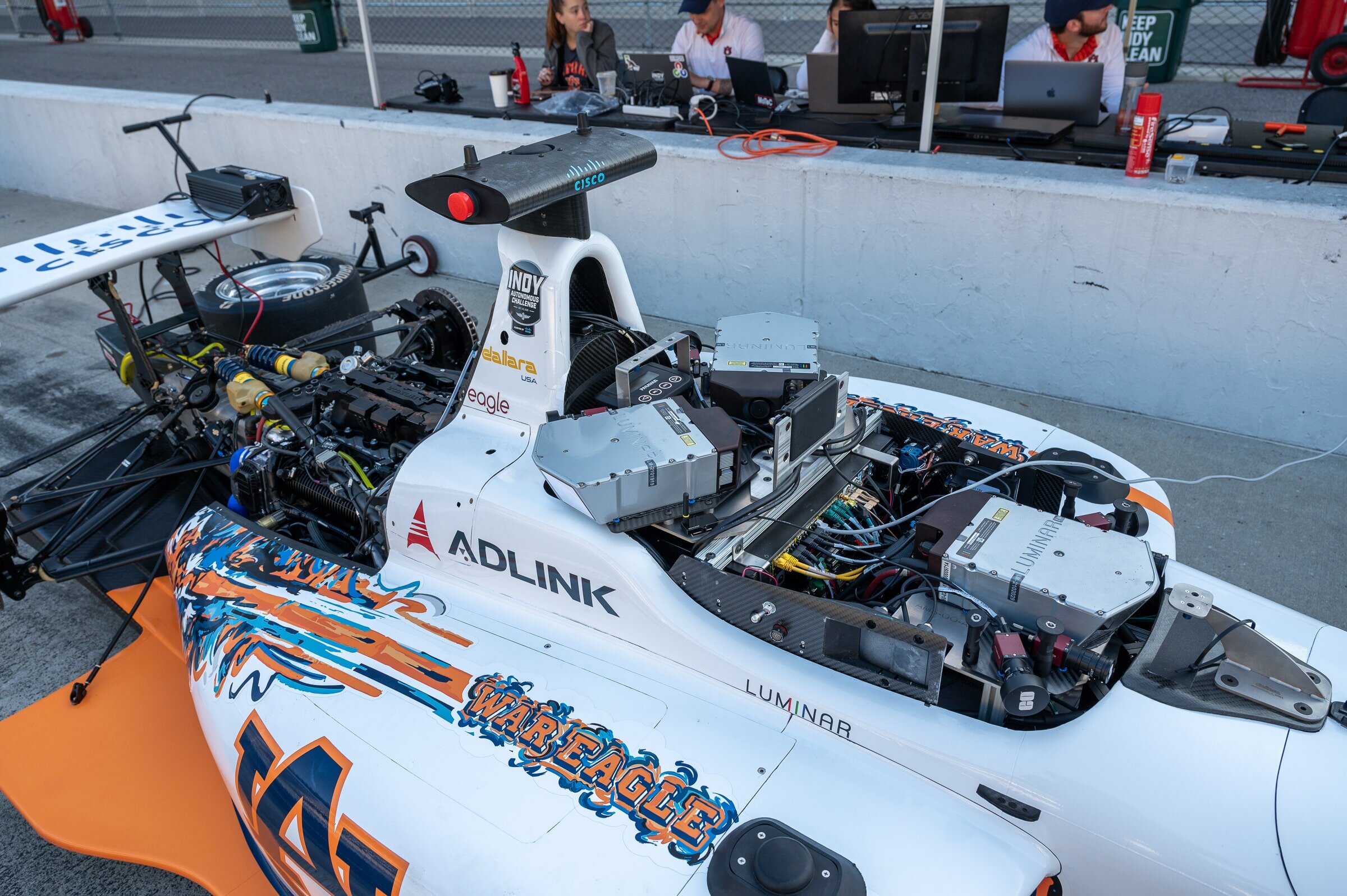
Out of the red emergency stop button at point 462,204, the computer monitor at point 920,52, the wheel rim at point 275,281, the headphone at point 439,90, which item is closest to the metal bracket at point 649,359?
the red emergency stop button at point 462,204

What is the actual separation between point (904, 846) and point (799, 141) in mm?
5561

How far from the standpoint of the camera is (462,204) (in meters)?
2.94

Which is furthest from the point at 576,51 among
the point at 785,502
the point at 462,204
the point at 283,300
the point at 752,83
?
the point at 785,502

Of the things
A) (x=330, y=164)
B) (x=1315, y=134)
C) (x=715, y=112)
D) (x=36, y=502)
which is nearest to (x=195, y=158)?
(x=330, y=164)

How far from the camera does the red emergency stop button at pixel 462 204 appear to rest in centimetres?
294

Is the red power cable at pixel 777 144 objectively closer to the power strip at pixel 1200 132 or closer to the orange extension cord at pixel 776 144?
the orange extension cord at pixel 776 144

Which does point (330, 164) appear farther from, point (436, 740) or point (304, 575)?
point (436, 740)

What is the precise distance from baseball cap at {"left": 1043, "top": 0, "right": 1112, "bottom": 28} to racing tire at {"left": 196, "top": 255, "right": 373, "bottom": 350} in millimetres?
5448

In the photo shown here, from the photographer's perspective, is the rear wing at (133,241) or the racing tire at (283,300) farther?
the racing tire at (283,300)

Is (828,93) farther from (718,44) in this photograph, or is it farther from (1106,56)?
(1106,56)

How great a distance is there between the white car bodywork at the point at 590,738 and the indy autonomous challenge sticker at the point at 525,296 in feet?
0.14

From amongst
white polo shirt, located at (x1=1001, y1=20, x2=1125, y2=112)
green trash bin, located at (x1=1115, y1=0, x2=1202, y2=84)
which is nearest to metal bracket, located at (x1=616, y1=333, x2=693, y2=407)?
white polo shirt, located at (x1=1001, y1=20, x2=1125, y2=112)

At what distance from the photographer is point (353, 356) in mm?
4492

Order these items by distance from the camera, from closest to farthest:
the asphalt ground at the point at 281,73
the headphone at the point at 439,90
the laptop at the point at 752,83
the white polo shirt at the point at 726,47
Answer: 1. the laptop at the point at 752,83
2. the white polo shirt at the point at 726,47
3. the headphone at the point at 439,90
4. the asphalt ground at the point at 281,73
